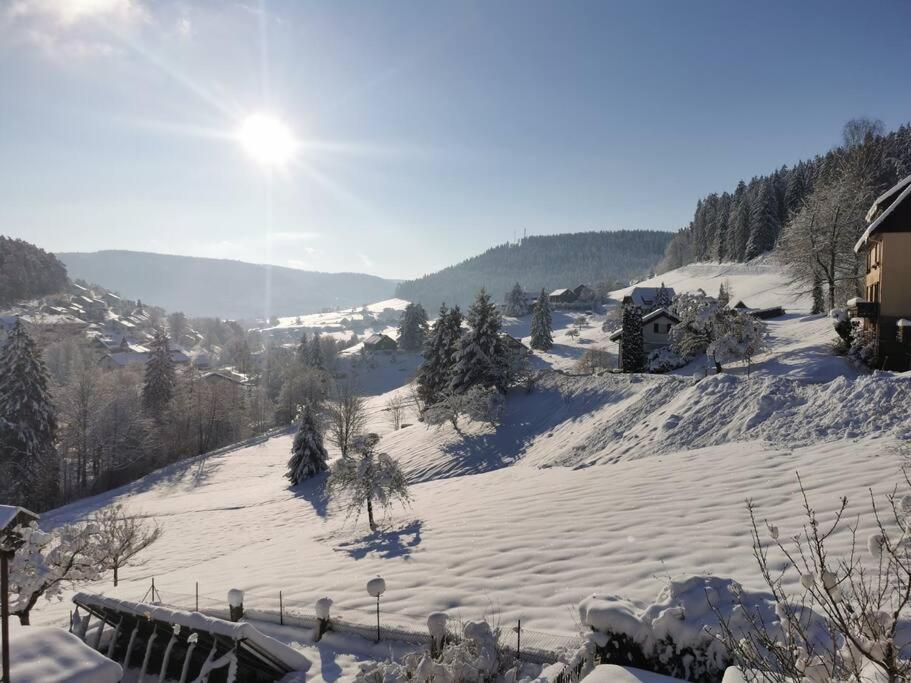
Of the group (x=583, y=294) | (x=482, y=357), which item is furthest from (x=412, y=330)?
(x=482, y=357)

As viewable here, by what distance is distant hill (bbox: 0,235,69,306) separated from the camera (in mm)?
111688

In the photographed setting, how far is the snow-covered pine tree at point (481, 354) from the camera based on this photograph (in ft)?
104

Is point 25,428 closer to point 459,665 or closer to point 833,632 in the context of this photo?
point 459,665

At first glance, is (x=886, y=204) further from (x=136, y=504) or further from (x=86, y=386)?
(x=86, y=386)

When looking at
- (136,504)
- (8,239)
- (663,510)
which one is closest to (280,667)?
(663,510)

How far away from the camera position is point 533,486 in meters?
16.3

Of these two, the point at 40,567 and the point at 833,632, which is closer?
the point at 833,632

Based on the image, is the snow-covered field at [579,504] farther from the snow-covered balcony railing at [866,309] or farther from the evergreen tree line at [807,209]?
the evergreen tree line at [807,209]

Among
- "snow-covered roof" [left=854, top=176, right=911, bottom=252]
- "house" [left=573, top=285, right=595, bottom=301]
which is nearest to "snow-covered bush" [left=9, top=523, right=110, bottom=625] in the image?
"snow-covered roof" [left=854, top=176, right=911, bottom=252]

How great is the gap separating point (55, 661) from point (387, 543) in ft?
28.3

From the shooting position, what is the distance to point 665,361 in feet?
99.9

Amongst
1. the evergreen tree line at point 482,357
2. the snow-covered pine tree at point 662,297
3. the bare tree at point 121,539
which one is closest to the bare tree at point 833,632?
the bare tree at point 121,539

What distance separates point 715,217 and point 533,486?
10191 centimetres

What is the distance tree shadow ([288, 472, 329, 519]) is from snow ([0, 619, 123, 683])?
Result: 1652 cm
